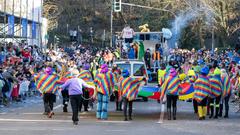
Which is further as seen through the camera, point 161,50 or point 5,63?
point 161,50

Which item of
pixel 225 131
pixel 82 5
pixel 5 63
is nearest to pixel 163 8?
pixel 82 5

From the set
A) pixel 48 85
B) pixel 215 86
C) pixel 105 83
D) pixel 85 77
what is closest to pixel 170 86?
pixel 215 86

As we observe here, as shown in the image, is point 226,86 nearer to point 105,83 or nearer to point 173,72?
point 173,72

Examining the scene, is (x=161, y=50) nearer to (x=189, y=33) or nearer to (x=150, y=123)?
(x=150, y=123)

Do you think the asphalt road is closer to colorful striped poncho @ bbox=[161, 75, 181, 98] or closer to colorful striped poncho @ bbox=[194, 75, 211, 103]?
colorful striped poncho @ bbox=[194, 75, 211, 103]

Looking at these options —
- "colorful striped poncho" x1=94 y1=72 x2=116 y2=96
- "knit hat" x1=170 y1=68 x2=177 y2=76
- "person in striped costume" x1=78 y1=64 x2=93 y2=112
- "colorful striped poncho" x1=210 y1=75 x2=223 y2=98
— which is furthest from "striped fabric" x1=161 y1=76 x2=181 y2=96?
"person in striped costume" x1=78 y1=64 x2=93 y2=112

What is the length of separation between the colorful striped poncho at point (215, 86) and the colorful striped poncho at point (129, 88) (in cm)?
273

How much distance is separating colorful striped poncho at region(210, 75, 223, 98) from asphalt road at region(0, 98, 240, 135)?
35.6 inches

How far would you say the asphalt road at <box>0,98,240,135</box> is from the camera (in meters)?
18.0

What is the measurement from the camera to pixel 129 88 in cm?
2158

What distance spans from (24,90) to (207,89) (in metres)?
12.7

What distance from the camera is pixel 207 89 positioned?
22203 mm

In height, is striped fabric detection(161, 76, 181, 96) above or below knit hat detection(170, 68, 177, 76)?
below

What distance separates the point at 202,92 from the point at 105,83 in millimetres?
3322
